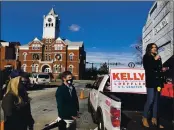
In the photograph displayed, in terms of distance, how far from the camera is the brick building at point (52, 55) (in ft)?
273

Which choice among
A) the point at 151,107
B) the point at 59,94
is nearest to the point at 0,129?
the point at 59,94

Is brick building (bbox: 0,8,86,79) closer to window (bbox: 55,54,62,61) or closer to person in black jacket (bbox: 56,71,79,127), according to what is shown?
window (bbox: 55,54,62,61)

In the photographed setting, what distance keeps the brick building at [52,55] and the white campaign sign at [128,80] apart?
73301 millimetres

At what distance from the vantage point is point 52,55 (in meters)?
85.8

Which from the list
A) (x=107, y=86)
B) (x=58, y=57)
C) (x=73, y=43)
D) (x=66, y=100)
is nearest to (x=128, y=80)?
(x=107, y=86)

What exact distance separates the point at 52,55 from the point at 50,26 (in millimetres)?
11973

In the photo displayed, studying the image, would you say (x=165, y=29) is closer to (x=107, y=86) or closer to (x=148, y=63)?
(x=107, y=86)

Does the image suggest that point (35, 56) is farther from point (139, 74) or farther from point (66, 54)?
point (139, 74)

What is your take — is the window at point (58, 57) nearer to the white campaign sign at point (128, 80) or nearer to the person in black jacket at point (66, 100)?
the white campaign sign at point (128, 80)

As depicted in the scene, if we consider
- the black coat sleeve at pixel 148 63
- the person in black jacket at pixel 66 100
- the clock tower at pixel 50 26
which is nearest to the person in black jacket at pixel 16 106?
the person in black jacket at pixel 66 100

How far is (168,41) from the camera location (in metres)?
37.4

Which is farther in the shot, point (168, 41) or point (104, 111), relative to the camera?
point (168, 41)

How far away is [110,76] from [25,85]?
3209mm

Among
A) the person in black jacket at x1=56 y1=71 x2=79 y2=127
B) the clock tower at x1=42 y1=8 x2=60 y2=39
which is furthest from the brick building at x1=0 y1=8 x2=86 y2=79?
the person in black jacket at x1=56 y1=71 x2=79 y2=127
